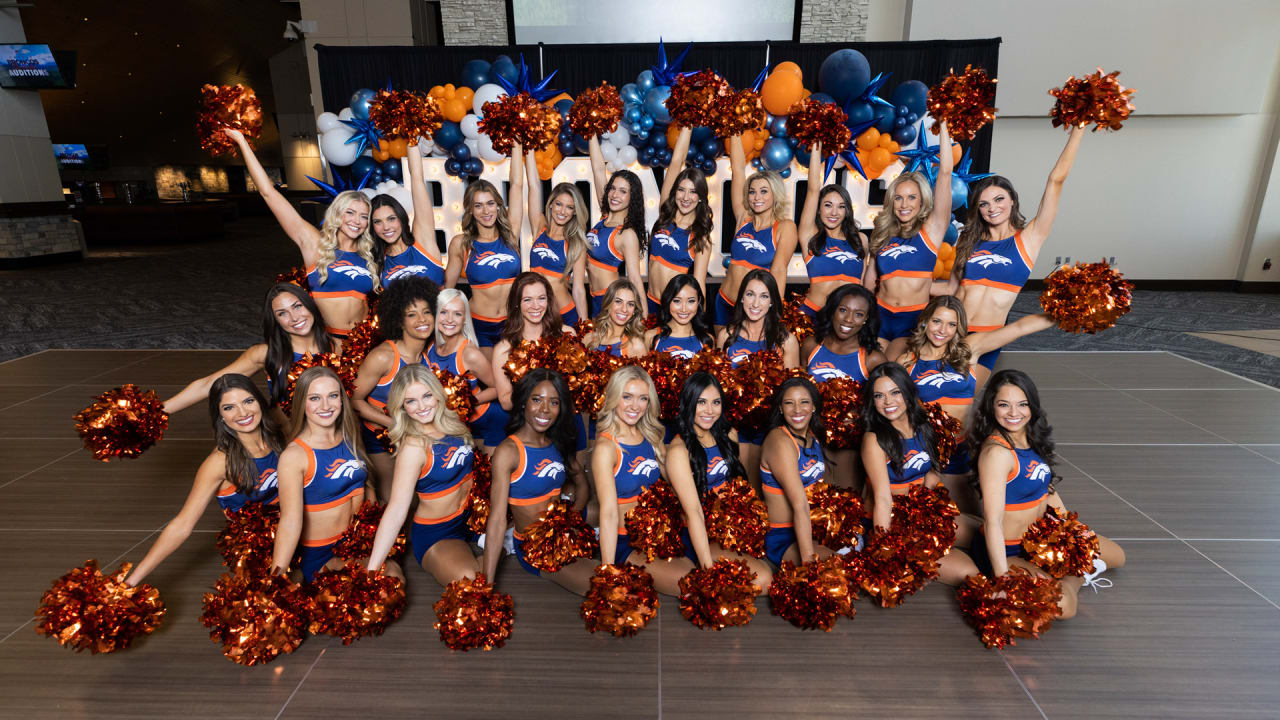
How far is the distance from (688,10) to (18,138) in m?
11.4

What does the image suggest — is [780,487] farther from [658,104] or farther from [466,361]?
[658,104]

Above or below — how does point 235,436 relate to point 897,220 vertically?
below

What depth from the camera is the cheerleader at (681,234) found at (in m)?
3.75

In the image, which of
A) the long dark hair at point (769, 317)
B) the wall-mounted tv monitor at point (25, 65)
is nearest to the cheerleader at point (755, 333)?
the long dark hair at point (769, 317)

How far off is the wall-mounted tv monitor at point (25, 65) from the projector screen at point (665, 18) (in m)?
8.33

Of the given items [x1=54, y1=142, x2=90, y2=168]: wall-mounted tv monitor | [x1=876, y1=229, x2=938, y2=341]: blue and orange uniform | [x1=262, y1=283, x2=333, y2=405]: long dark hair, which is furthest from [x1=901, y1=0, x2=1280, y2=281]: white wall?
[x1=54, y1=142, x2=90, y2=168]: wall-mounted tv monitor

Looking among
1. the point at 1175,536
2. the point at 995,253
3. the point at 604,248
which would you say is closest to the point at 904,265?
the point at 995,253

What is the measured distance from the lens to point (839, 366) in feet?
10.3

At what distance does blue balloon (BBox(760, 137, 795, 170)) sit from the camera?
567 centimetres

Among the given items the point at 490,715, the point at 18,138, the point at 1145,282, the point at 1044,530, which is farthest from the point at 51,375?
the point at 1145,282

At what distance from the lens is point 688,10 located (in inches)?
325

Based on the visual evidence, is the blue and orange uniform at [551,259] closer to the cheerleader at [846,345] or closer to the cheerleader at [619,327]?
the cheerleader at [619,327]

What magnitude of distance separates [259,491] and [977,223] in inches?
136

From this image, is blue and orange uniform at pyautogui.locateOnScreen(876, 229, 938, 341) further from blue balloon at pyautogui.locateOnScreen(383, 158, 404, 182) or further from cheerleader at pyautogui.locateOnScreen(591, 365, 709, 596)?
blue balloon at pyautogui.locateOnScreen(383, 158, 404, 182)
